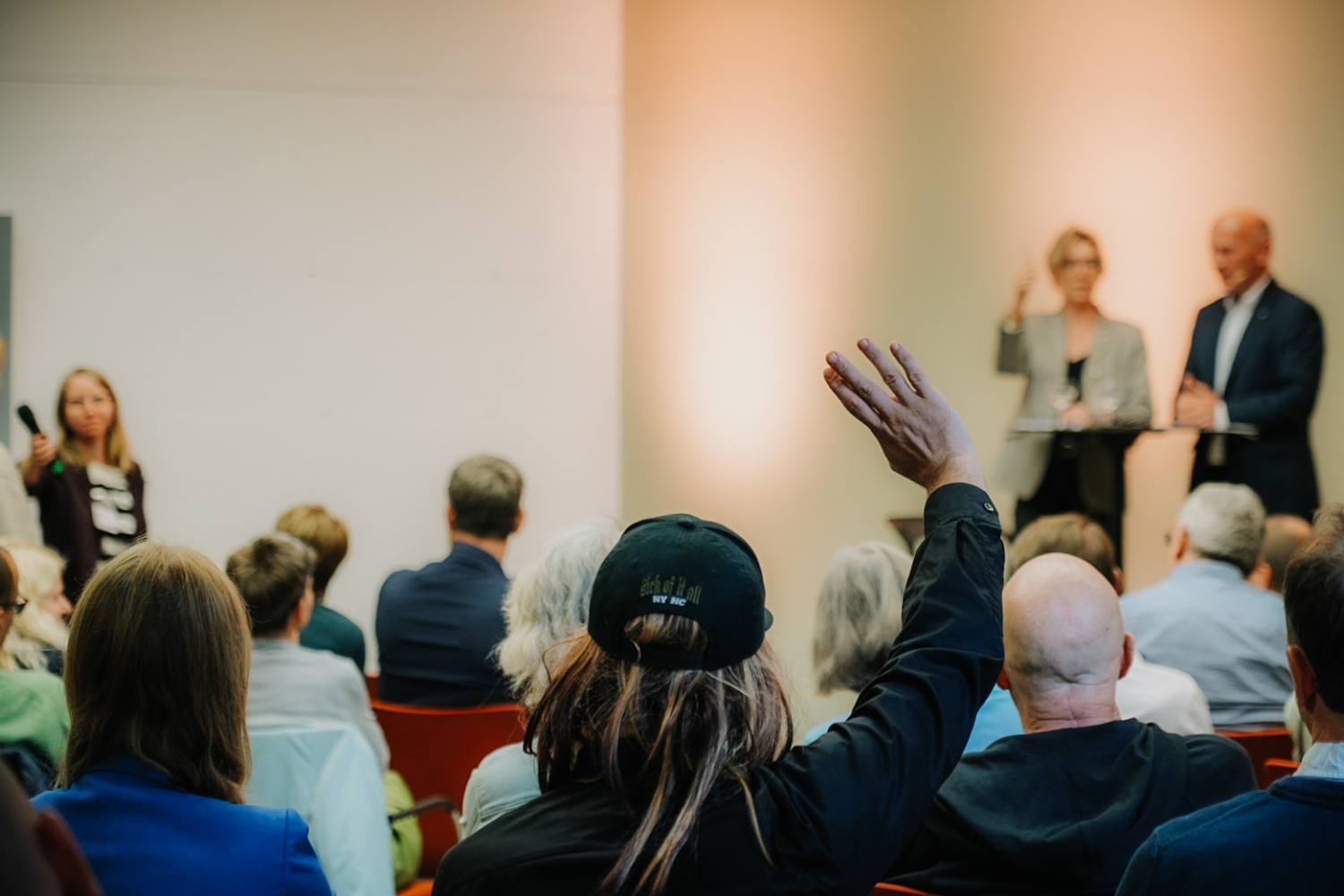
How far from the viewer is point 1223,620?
296 cm

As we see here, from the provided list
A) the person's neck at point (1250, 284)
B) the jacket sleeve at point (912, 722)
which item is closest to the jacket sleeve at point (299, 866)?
the jacket sleeve at point (912, 722)

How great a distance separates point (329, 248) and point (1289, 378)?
433 cm

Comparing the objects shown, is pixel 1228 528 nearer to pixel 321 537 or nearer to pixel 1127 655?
pixel 1127 655

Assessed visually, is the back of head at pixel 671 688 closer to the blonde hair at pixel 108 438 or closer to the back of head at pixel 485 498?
the back of head at pixel 485 498

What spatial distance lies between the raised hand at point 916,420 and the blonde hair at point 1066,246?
174 inches

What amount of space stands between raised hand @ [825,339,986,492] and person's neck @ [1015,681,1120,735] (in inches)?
25.0

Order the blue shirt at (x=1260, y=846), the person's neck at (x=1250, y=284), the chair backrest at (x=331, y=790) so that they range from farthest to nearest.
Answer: the person's neck at (x=1250, y=284), the chair backrest at (x=331, y=790), the blue shirt at (x=1260, y=846)

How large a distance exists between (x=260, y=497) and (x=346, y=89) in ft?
6.38

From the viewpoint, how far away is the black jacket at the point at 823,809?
1046 millimetres

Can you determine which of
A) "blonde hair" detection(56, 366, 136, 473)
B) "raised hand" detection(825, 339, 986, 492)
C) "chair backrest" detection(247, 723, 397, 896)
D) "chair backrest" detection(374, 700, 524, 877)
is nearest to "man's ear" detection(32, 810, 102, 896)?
"raised hand" detection(825, 339, 986, 492)

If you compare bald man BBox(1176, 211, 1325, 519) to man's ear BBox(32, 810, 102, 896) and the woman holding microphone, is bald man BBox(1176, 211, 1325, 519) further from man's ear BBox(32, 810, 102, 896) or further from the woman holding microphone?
man's ear BBox(32, 810, 102, 896)

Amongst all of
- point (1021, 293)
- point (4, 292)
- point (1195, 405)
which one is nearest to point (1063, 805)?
point (1195, 405)

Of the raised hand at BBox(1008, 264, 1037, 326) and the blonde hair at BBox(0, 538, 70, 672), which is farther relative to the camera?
the raised hand at BBox(1008, 264, 1037, 326)

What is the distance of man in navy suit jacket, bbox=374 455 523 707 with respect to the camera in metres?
3.08
